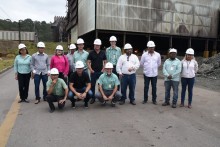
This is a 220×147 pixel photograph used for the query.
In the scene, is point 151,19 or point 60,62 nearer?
point 60,62

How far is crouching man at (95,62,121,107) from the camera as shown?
877 cm

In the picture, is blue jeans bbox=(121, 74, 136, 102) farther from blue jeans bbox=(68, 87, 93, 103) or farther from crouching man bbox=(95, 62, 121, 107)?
blue jeans bbox=(68, 87, 93, 103)

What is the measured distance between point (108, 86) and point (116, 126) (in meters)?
2.49

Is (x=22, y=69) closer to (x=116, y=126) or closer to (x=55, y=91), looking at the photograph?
(x=55, y=91)

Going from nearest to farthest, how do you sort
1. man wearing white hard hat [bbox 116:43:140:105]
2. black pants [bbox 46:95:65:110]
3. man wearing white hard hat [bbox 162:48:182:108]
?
1. black pants [bbox 46:95:65:110]
2. man wearing white hard hat [bbox 162:48:182:108]
3. man wearing white hard hat [bbox 116:43:140:105]

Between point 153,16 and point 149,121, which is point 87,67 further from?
point 153,16

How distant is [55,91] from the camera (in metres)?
8.33

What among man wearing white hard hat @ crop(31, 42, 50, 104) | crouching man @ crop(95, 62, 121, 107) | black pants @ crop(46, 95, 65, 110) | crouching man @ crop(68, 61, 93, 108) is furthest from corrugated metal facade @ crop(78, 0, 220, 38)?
black pants @ crop(46, 95, 65, 110)

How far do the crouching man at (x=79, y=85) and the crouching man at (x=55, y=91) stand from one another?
10.5 inches

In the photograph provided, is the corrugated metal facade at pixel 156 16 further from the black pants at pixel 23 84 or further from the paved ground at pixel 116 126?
the paved ground at pixel 116 126

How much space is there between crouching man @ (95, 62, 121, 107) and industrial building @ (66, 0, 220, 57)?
26.4 meters

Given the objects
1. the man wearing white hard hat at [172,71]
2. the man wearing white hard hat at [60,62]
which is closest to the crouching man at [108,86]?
the man wearing white hard hat at [60,62]

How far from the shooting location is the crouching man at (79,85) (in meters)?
8.51

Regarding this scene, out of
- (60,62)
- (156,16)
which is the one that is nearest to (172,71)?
(60,62)
